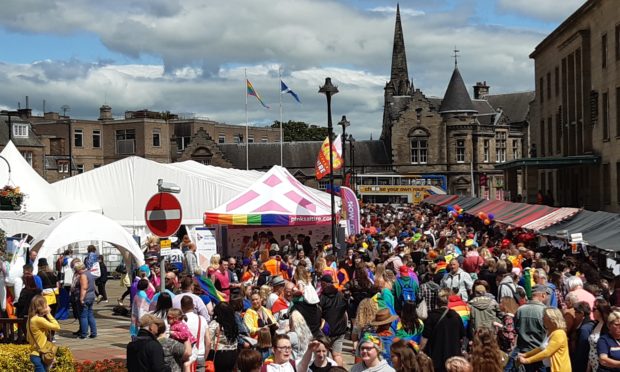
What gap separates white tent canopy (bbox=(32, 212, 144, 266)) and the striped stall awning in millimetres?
11449

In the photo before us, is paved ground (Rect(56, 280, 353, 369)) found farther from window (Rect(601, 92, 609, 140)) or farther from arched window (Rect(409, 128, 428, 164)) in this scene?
arched window (Rect(409, 128, 428, 164))

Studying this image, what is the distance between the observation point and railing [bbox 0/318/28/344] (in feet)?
42.6

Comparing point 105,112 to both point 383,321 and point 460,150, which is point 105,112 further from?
point 383,321

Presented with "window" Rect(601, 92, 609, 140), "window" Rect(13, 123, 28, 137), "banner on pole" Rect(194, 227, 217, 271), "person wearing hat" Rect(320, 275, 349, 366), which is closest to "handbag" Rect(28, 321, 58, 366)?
"person wearing hat" Rect(320, 275, 349, 366)

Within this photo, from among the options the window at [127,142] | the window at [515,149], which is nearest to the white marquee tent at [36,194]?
the window at [127,142]

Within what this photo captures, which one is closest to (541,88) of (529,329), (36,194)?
(36,194)

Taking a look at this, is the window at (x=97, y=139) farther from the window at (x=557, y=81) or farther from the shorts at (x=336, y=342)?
the shorts at (x=336, y=342)

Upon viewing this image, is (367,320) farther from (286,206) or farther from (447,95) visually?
(447,95)

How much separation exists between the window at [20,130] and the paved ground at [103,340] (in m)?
54.4

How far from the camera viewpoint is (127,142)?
293ft

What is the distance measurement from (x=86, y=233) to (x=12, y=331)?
15.2 feet

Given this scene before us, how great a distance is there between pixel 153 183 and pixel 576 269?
1805 cm

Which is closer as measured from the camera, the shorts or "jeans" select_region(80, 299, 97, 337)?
the shorts

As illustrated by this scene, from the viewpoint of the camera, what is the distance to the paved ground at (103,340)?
1426 centimetres
